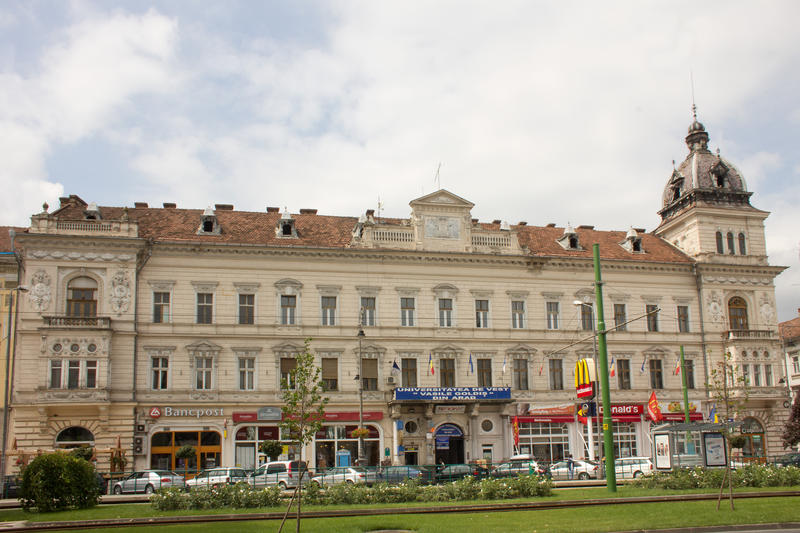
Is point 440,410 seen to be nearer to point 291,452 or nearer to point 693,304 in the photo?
point 291,452

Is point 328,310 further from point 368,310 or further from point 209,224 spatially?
point 209,224

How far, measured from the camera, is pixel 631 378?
2030 inches

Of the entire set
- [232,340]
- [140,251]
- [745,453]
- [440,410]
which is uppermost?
[140,251]

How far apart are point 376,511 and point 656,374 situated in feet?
111

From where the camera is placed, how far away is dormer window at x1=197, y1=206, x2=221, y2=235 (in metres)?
48.3

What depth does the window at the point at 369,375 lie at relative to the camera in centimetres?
4759

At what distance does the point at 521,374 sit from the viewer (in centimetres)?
5000

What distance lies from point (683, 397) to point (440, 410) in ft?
53.5

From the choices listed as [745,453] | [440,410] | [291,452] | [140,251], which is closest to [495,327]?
[440,410]

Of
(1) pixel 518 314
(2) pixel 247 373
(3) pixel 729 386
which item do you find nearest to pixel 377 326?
(2) pixel 247 373

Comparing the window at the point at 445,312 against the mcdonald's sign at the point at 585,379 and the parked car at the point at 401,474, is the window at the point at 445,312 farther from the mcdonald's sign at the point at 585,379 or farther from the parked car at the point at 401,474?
the parked car at the point at 401,474

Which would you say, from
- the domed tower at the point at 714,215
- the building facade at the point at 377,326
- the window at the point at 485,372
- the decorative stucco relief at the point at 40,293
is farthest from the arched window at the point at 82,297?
the domed tower at the point at 714,215

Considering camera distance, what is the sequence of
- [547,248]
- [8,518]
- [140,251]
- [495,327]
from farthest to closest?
[547,248], [495,327], [140,251], [8,518]

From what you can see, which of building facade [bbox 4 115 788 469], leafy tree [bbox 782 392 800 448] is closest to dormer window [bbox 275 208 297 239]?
building facade [bbox 4 115 788 469]
